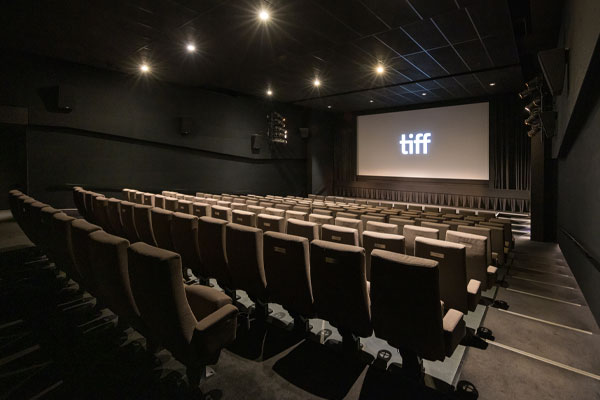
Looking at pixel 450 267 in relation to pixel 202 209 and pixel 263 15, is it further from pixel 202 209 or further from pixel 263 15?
pixel 263 15

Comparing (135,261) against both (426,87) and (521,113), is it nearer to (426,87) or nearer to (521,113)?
(426,87)

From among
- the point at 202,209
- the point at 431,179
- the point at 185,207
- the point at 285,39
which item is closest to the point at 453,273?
the point at 202,209

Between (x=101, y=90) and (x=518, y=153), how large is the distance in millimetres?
11183

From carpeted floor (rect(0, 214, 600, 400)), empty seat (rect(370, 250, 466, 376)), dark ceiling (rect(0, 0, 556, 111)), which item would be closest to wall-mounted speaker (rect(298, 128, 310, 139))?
dark ceiling (rect(0, 0, 556, 111))

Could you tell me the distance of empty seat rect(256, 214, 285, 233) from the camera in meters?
3.37

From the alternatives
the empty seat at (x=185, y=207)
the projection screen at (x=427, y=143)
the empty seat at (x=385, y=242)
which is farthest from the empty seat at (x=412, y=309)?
the projection screen at (x=427, y=143)

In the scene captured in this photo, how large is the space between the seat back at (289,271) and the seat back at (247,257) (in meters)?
0.10

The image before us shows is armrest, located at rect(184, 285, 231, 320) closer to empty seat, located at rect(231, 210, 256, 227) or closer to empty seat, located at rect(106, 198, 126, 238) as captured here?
empty seat, located at rect(231, 210, 256, 227)

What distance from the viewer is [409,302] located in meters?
1.60

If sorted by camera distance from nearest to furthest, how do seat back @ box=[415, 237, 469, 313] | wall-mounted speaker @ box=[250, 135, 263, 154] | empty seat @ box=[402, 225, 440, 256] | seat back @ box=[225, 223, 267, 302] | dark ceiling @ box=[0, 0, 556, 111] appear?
seat back @ box=[415, 237, 469, 313]
seat back @ box=[225, 223, 267, 302]
empty seat @ box=[402, 225, 440, 256]
dark ceiling @ box=[0, 0, 556, 111]
wall-mounted speaker @ box=[250, 135, 263, 154]

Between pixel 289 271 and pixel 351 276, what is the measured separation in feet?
1.49

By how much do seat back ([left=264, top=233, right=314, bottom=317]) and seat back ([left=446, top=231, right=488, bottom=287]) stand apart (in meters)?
1.51

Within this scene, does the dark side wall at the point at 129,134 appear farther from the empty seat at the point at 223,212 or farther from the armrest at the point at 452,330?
the armrest at the point at 452,330

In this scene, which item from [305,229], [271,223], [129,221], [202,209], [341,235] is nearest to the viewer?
[341,235]
